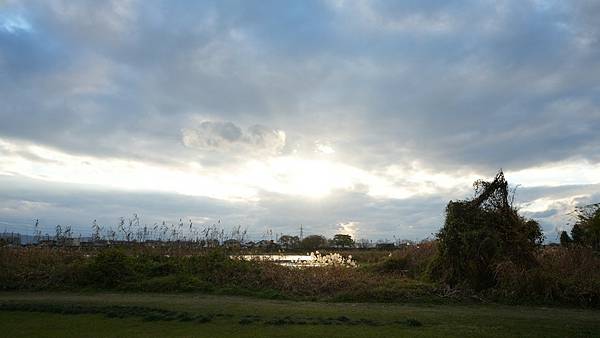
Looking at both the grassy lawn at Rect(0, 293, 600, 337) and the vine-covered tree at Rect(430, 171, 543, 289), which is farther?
the vine-covered tree at Rect(430, 171, 543, 289)

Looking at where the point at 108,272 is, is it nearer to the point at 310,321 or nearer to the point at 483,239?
the point at 310,321

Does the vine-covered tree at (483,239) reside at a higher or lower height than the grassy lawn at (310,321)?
higher

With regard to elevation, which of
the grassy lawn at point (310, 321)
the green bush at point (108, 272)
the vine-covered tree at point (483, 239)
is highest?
the vine-covered tree at point (483, 239)

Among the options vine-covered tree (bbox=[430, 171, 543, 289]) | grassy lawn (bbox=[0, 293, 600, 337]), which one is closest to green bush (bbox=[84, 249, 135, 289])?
grassy lawn (bbox=[0, 293, 600, 337])

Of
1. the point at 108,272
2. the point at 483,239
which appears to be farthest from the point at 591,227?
the point at 108,272

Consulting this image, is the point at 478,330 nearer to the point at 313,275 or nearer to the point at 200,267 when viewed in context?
the point at 313,275

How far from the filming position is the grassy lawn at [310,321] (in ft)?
31.9

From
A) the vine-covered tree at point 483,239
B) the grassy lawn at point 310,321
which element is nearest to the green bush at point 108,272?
the grassy lawn at point 310,321

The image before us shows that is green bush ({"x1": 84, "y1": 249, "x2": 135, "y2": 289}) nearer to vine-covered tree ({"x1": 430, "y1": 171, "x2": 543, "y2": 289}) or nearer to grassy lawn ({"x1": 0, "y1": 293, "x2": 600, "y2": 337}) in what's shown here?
grassy lawn ({"x1": 0, "y1": 293, "x2": 600, "y2": 337})

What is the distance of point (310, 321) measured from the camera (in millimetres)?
10828

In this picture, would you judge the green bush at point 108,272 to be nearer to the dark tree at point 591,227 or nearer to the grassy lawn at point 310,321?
the grassy lawn at point 310,321

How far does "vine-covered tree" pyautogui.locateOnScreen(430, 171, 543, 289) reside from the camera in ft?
57.1

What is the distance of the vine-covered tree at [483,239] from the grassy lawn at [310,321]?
3.19 meters

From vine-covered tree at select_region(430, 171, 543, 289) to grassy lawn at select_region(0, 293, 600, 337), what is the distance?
3189mm
